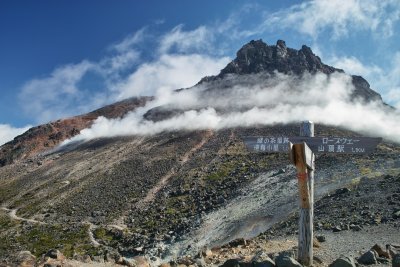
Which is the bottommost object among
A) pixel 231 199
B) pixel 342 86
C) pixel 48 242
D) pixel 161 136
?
pixel 48 242

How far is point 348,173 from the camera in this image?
4894 centimetres

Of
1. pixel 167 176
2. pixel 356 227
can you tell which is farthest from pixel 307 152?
pixel 167 176

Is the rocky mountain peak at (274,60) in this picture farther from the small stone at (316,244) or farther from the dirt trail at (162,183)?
the small stone at (316,244)

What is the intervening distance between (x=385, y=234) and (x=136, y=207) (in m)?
45.0

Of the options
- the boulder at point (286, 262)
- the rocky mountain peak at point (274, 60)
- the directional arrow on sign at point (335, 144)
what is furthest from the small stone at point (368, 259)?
the rocky mountain peak at point (274, 60)

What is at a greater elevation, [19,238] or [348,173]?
[348,173]

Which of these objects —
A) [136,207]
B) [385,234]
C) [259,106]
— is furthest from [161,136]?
[385,234]

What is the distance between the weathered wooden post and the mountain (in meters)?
9.31

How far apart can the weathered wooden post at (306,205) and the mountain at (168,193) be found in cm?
931

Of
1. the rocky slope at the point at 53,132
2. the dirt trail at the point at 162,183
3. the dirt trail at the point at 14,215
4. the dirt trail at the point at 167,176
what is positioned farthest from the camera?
the rocky slope at the point at 53,132

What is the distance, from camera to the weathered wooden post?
46.6 ft

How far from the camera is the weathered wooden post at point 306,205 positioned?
1422 centimetres

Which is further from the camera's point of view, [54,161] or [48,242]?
[54,161]

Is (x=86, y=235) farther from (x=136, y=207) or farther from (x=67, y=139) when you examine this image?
(x=67, y=139)
